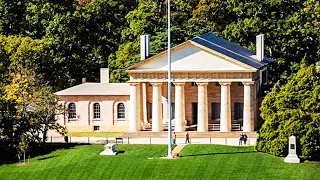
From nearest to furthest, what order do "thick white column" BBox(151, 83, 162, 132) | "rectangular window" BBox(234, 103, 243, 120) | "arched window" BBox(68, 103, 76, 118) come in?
1. "thick white column" BBox(151, 83, 162, 132)
2. "rectangular window" BBox(234, 103, 243, 120)
3. "arched window" BBox(68, 103, 76, 118)

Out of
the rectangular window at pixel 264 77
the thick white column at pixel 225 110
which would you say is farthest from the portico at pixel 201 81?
the rectangular window at pixel 264 77

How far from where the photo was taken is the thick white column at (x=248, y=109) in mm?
82688

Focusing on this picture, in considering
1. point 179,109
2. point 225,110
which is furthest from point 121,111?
point 225,110

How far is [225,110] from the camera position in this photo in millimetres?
83062

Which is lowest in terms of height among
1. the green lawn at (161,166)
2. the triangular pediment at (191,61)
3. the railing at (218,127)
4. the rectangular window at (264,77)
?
the green lawn at (161,166)

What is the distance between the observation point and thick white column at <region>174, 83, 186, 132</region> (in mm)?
83625

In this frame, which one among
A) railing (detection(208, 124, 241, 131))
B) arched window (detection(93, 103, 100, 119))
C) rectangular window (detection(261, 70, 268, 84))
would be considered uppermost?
rectangular window (detection(261, 70, 268, 84))

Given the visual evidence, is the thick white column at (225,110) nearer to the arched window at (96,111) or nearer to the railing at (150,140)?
the railing at (150,140)

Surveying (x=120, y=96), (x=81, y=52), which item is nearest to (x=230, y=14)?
(x=81, y=52)

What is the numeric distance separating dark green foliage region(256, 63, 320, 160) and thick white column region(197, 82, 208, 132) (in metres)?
9.39

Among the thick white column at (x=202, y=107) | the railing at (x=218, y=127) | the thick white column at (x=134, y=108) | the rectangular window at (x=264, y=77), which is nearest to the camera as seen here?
the thick white column at (x=202, y=107)

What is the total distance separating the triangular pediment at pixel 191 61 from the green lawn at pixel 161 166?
34.3 ft

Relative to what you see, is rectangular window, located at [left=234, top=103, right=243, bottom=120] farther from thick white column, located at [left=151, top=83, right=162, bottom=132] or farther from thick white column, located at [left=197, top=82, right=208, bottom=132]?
thick white column, located at [left=151, top=83, right=162, bottom=132]

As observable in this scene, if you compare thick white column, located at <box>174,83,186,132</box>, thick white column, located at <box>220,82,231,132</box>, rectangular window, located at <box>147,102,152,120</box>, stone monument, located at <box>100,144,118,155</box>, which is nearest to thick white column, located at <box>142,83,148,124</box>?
rectangular window, located at <box>147,102,152,120</box>
